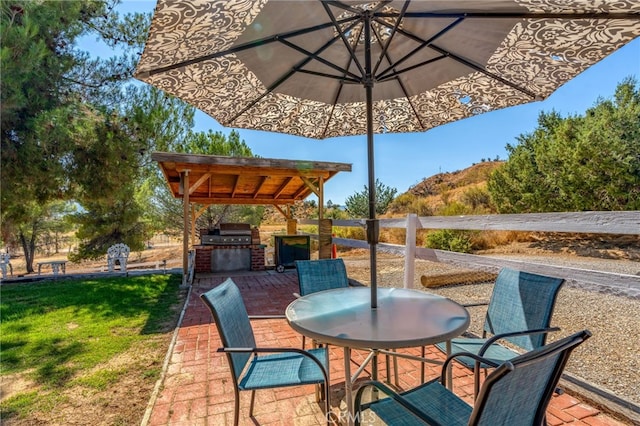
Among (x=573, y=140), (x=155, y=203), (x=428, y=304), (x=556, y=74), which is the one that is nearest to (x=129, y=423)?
(x=428, y=304)

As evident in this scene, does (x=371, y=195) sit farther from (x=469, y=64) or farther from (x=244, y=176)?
(x=244, y=176)

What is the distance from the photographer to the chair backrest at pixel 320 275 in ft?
8.71

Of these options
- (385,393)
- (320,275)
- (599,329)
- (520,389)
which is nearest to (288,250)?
(320,275)

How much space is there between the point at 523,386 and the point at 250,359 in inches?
62.7

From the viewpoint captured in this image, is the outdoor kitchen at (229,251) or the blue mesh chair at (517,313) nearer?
the blue mesh chair at (517,313)

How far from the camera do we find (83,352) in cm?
311

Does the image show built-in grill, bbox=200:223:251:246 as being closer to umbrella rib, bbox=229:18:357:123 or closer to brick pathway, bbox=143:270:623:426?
brick pathway, bbox=143:270:623:426

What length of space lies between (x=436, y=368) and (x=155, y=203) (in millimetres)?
12907

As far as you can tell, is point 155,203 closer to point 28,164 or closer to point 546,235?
point 28,164

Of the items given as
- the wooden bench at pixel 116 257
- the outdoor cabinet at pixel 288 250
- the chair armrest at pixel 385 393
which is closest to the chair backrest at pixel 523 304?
the chair armrest at pixel 385 393

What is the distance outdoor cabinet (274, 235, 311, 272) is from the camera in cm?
746

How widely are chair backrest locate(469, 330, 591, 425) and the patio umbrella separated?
913 mm

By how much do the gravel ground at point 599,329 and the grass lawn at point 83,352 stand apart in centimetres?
340

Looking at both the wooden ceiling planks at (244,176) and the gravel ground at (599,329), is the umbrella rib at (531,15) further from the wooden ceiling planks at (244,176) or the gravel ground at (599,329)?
the wooden ceiling planks at (244,176)
